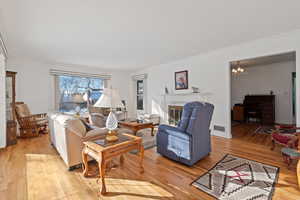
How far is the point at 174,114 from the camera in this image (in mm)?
5227

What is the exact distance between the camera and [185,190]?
179 cm

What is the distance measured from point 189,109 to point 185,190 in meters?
1.15

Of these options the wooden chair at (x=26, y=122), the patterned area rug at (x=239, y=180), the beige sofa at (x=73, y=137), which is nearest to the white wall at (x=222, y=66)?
the patterned area rug at (x=239, y=180)

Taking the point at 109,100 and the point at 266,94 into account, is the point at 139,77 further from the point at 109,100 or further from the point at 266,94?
the point at 266,94

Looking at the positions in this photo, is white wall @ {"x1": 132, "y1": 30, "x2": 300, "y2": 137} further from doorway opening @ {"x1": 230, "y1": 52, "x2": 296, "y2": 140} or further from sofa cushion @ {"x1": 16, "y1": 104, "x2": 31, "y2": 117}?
sofa cushion @ {"x1": 16, "y1": 104, "x2": 31, "y2": 117}

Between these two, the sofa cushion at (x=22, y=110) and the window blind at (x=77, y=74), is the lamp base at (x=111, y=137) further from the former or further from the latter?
the window blind at (x=77, y=74)

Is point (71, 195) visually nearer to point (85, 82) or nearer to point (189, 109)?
point (189, 109)

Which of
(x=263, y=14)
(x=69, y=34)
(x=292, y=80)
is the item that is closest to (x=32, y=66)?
(x=69, y=34)

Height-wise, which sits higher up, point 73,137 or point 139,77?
point 139,77

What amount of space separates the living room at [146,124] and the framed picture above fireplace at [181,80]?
1.46ft

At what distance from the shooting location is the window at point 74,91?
525 cm

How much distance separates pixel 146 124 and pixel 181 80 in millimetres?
2155

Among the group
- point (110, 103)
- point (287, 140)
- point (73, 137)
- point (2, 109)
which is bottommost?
point (287, 140)

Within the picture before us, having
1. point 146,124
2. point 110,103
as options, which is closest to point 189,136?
point 110,103
